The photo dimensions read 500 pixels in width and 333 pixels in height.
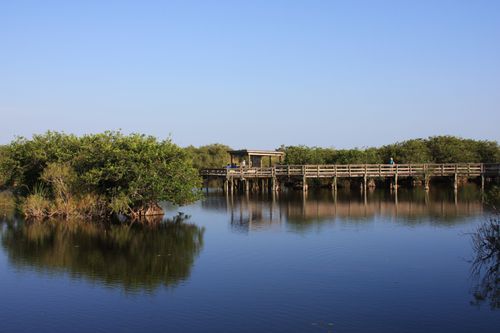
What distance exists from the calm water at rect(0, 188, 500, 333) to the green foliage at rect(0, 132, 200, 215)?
77.8 inches

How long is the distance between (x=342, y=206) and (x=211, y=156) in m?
37.6

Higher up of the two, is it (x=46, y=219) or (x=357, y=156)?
(x=357, y=156)

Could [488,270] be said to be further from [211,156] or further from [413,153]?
[211,156]

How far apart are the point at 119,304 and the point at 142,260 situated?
203 inches

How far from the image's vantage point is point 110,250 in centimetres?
2111

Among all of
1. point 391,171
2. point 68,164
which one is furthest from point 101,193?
point 391,171

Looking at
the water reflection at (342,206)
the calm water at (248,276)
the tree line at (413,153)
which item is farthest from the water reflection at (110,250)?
the tree line at (413,153)

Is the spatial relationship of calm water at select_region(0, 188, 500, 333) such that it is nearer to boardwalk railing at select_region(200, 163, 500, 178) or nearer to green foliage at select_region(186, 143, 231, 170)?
boardwalk railing at select_region(200, 163, 500, 178)

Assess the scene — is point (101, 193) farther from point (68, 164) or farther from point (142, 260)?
point (142, 260)

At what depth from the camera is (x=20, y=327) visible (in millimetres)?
12625

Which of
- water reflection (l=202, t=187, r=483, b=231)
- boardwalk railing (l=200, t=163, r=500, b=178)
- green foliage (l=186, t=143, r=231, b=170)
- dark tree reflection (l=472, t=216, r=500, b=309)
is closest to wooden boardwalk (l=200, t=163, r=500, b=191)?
boardwalk railing (l=200, t=163, r=500, b=178)

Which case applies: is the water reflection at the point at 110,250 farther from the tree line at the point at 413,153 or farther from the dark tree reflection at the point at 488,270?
the tree line at the point at 413,153

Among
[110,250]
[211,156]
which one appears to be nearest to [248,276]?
[110,250]

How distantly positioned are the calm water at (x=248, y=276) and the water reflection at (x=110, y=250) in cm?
5
